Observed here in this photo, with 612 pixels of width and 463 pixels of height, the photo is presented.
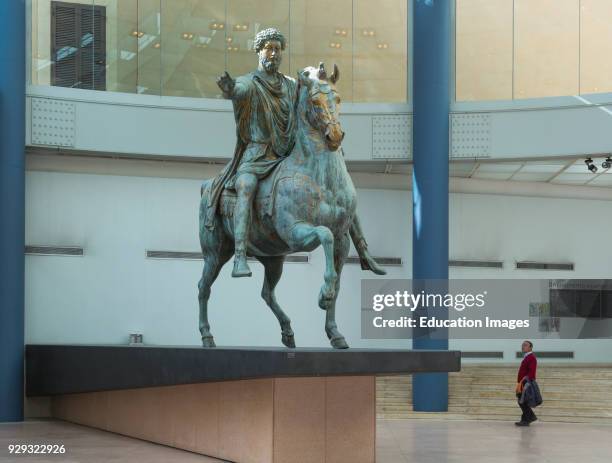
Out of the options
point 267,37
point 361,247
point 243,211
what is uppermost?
point 267,37

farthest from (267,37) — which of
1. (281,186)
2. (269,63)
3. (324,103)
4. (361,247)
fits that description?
(361,247)

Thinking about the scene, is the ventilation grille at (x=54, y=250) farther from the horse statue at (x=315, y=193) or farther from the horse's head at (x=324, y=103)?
the horse's head at (x=324, y=103)

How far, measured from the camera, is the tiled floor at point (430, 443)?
1190cm

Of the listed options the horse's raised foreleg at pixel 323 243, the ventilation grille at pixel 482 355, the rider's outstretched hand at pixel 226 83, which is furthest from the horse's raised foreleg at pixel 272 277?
the ventilation grille at pixel 482 355

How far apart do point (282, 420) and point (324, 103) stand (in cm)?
326

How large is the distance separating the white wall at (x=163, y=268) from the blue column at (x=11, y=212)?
1.62 meters

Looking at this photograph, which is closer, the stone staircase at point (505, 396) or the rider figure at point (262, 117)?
the rider figure at point (262, 117)

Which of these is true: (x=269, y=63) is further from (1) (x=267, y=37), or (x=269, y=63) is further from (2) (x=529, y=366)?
(2) (x=529, y=366)

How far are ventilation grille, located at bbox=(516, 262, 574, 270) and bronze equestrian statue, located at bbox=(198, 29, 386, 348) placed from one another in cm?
1186

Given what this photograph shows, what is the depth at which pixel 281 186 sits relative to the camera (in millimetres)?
10352

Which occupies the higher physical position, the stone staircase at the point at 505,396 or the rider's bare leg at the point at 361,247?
the rider's bare leg at the point at 361,247

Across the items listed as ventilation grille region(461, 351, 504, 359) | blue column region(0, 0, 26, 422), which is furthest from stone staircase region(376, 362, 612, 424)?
blue column region(0, 0, 26, 422)

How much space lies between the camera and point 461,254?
22.2 meters

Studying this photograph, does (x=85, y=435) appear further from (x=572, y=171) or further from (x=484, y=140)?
(x=572, y=171)
